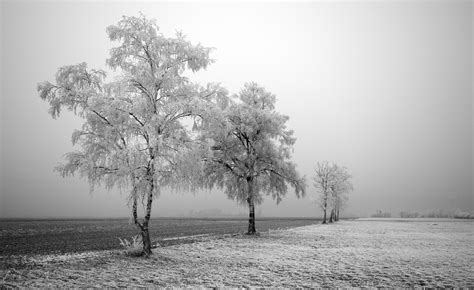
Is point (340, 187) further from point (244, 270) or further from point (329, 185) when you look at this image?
point (244, 270)

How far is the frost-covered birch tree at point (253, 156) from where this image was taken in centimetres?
3128

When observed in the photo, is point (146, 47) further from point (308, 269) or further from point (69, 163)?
point (308, 269)

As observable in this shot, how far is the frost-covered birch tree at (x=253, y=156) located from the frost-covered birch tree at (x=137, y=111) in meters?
12.9

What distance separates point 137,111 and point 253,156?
696 inches

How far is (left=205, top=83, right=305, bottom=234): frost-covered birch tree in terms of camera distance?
31281mm

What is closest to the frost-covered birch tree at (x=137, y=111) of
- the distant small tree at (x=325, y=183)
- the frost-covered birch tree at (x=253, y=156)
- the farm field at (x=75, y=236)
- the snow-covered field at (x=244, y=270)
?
the snow-covered field at (x=244, y=270)

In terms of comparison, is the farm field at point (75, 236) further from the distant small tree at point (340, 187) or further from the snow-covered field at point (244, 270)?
the distant small tree at point (340, 187)

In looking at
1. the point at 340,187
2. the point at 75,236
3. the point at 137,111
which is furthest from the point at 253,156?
the point at 340,187

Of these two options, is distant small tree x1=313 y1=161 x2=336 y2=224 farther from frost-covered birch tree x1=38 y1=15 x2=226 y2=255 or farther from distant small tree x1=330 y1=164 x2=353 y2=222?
frost-covered birch tree x1=38 y1=15 x2=226 y2=255

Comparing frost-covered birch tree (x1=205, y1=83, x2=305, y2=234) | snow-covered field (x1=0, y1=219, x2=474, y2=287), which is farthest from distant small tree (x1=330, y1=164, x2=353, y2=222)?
snow-covered field (x1=0, y1=219, x2=474, y2=287)

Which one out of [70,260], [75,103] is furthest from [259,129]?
[70,260]

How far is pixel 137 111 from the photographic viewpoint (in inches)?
627

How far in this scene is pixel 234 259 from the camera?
55.7 ft

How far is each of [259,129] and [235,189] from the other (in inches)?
278
